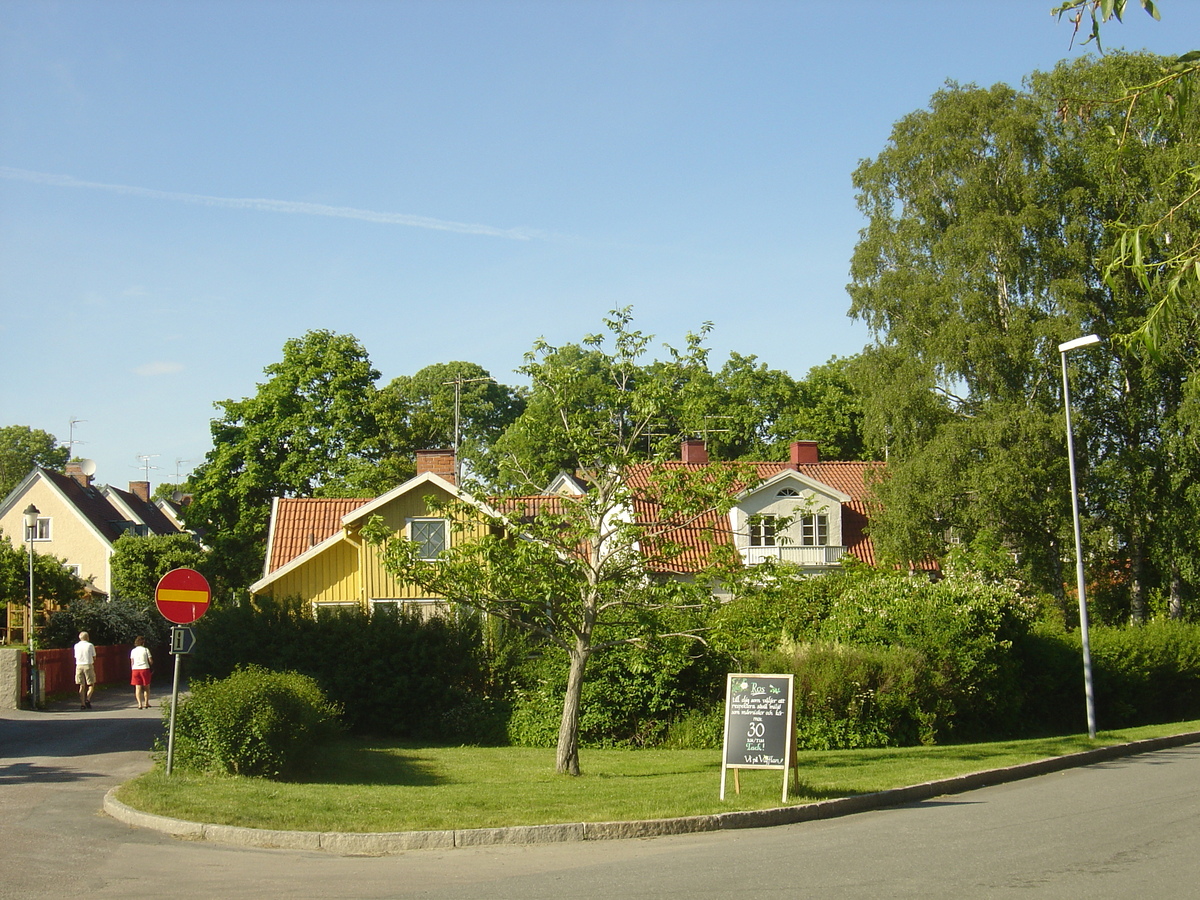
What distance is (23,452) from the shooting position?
9300 centimetres

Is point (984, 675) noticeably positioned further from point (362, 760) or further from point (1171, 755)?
point (362, 760)

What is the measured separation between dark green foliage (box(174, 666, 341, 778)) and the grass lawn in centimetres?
36

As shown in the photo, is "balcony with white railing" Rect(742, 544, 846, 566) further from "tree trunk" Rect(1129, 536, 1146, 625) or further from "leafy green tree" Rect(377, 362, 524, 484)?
"leafy green tree" Rect(377, 362, 524, 484)

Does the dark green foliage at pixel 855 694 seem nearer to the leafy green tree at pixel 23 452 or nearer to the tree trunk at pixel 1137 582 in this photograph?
the tree trunk at pixel 1137 582

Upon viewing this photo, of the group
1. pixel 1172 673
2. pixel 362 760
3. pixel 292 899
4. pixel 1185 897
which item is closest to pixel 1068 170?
pixel 1172 673

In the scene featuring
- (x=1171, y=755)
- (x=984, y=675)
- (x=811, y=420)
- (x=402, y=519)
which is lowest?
(x=1171, y=755)

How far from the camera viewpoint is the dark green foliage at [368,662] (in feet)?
73.0

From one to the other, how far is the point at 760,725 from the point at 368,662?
Result: 11.2 metres

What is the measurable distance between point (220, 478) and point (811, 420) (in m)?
33.4

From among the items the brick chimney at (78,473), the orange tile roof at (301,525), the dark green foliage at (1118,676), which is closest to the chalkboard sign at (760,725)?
the dark green foliage at (1118,676)

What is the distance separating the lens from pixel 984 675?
22.0 m

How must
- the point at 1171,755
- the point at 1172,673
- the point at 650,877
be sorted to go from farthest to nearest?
the point at 1172,673
the point at 1171,755
the point at 650,877

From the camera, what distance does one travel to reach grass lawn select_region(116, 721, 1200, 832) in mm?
12148

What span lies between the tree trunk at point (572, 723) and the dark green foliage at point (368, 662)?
17.3 ft
